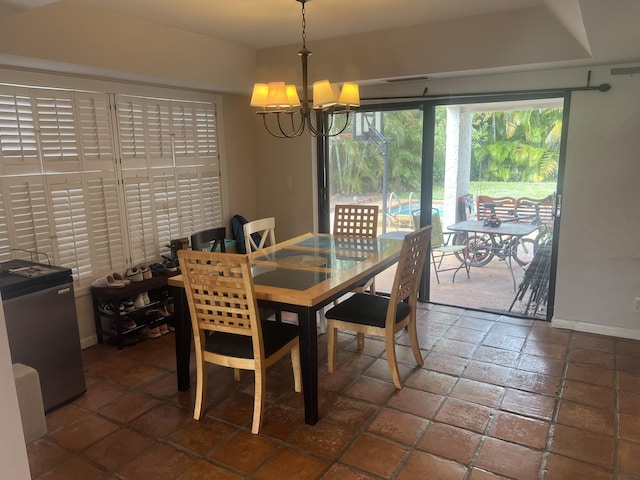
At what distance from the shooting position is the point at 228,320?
254cm

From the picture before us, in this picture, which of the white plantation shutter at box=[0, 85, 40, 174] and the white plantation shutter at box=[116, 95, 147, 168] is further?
the white plantation shutter at box=[116, 95, 147, 168]

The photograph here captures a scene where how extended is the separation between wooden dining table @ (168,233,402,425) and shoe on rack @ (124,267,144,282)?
3.33 ft

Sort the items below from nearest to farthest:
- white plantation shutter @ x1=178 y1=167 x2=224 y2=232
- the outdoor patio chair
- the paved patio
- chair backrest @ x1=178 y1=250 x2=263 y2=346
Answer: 1. chair backrest @ x1=178 y1=250 x2=263 y2=346
2. the paved patio
3. white plantation shutter @ x1=178 y1=167 x2=224 y2=232
4. the outdoor patio chair

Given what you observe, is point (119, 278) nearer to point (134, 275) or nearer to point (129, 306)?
point (134, 275)

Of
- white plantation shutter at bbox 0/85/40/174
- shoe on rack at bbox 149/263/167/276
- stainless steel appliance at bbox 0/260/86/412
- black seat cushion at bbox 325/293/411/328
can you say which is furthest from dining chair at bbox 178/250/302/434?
white plantation shutter at bbox 0/85/40/174

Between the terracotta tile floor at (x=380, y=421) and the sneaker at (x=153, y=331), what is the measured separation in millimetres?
261

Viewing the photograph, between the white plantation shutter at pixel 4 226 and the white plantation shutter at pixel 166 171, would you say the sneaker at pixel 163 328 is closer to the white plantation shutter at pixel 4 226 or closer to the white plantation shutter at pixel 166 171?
the white plantation shutter at pixel 166 171

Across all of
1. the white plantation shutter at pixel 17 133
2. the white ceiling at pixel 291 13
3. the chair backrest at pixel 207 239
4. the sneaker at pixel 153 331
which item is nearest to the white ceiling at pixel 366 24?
the white ceiling at pixel 291 13

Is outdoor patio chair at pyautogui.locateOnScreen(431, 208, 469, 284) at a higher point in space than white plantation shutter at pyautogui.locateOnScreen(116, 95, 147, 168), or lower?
lower

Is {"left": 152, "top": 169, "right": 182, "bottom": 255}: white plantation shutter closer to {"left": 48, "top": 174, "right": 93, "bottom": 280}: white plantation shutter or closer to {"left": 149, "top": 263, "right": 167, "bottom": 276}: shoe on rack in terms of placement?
{"left": 149, "top": 263, "right": 167, "bottom": 276}: shoe on rack

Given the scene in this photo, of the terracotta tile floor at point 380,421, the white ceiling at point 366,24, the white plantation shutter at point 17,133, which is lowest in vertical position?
the terracotta tile floor at point 380,421

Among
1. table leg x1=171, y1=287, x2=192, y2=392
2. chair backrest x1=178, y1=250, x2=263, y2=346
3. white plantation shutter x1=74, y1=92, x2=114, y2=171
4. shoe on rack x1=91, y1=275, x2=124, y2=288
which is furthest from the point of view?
shoe on rack x1=91, y1=275, x2=124, y2=288

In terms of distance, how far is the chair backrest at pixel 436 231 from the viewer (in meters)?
4.45

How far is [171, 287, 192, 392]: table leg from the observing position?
2.80m
